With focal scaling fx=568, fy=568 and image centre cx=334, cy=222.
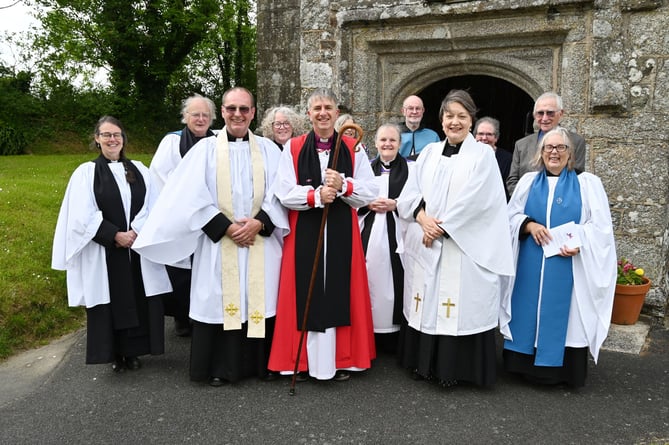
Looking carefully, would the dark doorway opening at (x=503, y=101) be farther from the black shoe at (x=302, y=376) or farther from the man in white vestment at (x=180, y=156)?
the black shoe at (x=302, y=376)

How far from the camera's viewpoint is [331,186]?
3812mm

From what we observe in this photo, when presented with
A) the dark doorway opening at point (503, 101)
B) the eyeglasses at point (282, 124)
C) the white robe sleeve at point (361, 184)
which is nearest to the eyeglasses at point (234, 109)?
the white robe sleeve at point (361, 184)

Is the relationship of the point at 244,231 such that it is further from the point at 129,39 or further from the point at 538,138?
the point at 129,39

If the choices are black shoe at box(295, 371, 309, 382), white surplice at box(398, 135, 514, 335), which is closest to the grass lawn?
black shoe at box(295, 371, 309, 382)

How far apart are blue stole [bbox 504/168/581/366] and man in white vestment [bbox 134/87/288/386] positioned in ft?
5.65

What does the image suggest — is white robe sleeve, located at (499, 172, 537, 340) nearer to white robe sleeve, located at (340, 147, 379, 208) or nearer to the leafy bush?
white robe sleeve, located at (340, 147, 379, 208)

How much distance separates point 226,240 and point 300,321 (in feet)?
2.52

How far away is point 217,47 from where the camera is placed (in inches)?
888

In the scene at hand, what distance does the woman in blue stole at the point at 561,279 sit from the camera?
3.85 m

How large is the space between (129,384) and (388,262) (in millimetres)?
2112

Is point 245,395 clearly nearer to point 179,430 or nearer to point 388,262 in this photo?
point 179,430

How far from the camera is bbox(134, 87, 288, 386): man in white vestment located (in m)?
3.91

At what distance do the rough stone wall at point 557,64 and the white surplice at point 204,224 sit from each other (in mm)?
2646

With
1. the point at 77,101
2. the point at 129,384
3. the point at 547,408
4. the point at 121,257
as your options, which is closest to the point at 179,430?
the point at 129,384
